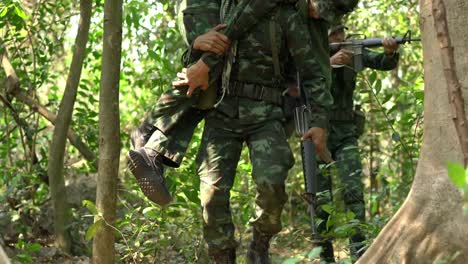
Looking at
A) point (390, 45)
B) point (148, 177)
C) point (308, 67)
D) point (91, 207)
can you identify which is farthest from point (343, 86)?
point (91, 207)

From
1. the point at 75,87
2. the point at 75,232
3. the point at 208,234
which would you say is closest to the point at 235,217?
the point at 75,232

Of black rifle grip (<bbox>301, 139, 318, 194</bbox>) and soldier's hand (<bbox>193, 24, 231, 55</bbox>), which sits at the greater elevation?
soldier's hand (<bbox>193, 24, 231, 55</bbox>)

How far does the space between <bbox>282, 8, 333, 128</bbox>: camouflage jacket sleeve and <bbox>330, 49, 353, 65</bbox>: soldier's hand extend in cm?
211

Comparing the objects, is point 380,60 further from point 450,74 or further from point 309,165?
point 450,74

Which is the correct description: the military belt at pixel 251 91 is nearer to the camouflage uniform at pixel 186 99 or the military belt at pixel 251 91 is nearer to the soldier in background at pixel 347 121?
the camouflage uniform at pixel 186 99

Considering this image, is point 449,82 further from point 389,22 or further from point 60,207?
point 389,22

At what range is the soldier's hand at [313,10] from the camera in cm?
508

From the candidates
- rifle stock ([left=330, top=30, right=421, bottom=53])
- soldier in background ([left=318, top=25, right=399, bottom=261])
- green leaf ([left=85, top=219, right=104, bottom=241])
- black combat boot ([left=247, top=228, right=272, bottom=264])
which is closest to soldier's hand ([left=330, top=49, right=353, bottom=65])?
soldier in background ([left=318, top=25, right=399, bottom=261])

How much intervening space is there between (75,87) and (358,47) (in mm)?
2394

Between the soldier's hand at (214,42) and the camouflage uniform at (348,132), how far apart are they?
6.92 feet

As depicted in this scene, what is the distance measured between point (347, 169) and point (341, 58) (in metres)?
0.93

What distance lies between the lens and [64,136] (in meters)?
6.73

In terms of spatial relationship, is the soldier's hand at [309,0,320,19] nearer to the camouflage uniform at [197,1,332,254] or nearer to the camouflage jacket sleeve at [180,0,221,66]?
the camouflage uniform at [197,1,332,254]

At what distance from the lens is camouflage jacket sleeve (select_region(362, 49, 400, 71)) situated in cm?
740
